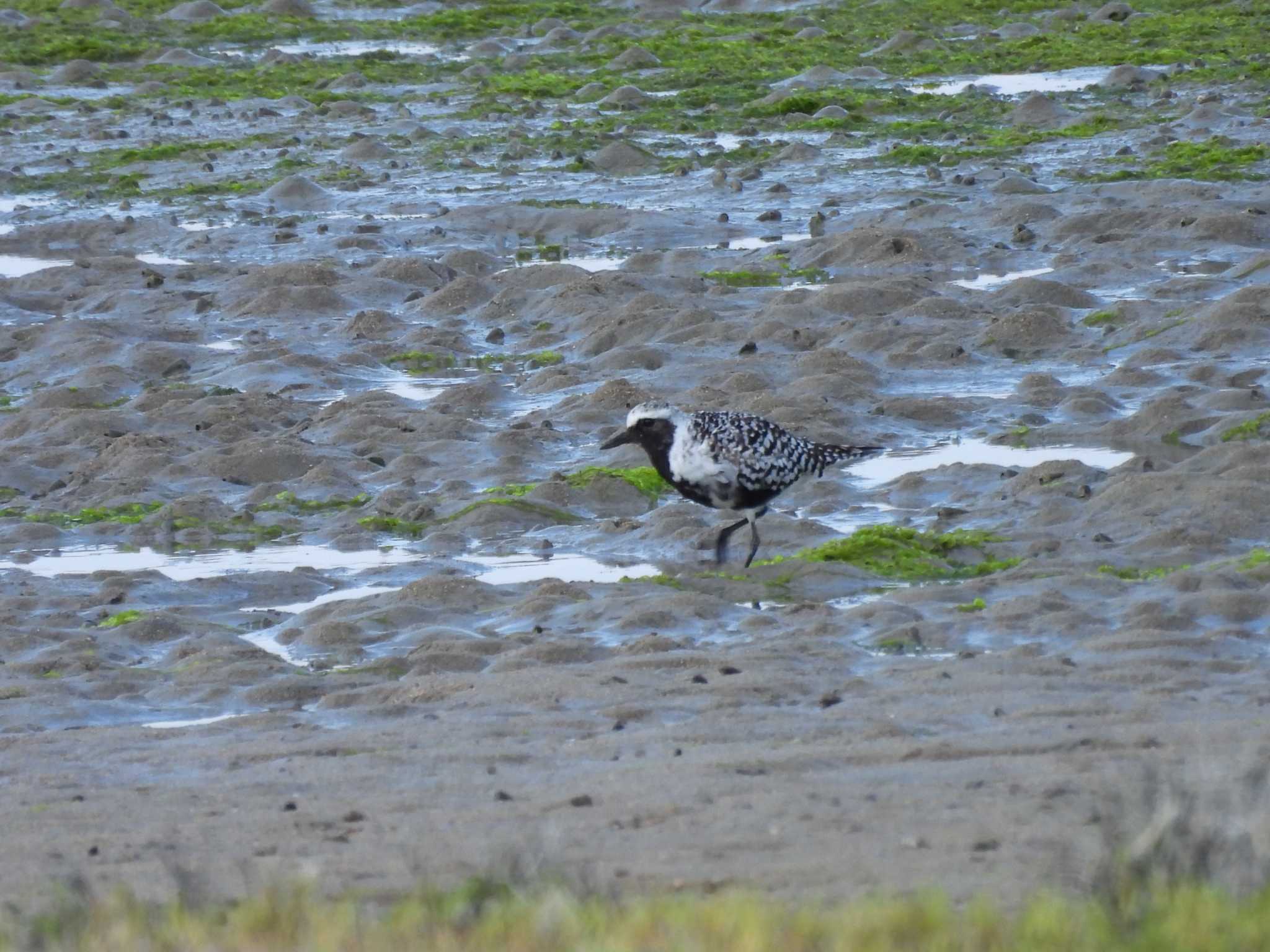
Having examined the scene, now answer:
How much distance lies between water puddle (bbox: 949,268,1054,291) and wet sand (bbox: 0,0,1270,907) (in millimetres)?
101

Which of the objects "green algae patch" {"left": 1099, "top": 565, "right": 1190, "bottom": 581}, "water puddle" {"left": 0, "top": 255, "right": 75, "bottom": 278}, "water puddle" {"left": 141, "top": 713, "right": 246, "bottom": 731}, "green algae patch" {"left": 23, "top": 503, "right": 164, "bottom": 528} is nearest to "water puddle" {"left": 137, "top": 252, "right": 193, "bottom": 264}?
"water puddle" {"left": 0, "top": 255, "right": 75, "bottom": 278}

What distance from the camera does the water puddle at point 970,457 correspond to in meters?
11.2

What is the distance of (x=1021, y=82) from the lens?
75.7ft

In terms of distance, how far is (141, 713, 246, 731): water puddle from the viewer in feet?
26.2

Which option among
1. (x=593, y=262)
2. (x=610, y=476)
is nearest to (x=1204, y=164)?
(x=593, y=262)

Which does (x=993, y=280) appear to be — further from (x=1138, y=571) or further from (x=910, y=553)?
(x=1138, y=571)

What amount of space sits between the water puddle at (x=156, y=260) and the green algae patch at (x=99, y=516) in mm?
5818

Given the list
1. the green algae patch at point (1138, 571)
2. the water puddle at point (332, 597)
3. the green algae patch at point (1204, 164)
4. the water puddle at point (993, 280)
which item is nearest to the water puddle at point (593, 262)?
the water puddle at point (993, 280)

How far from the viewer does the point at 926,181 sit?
59.6 feet

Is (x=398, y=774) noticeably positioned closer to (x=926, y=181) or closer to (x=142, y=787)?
(x=142, y=787)

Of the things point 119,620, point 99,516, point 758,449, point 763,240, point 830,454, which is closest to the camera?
point 119,620

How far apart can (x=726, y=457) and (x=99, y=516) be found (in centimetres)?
353

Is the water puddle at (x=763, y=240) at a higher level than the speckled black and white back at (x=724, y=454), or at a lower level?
lower

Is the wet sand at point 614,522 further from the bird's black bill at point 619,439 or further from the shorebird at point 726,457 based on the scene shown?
the bird's black bill at point 619,439
